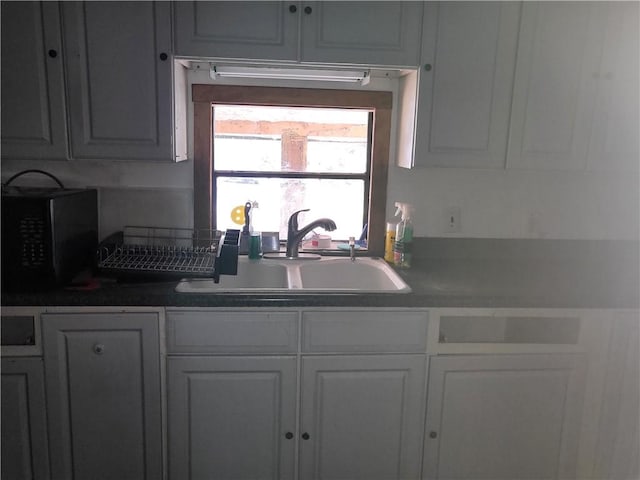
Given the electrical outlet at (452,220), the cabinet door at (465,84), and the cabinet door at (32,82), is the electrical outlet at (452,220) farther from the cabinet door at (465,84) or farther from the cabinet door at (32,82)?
the cabinet door at (32,82)

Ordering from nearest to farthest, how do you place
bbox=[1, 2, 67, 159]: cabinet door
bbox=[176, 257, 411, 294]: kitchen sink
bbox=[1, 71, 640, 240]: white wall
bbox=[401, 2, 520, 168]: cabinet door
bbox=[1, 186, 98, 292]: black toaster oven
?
1. bbox=[1, 186, 98, 292]: black toaster oven
2. bbox=[1, 2, 67, 159]: cabinet door
3. bbox=[401, 2, 520, 168]: cabinet door
4. bbox=[176, 257, 411, 294]: kitchen sink
5. bbox=[1, 71, 640, 240]: white wall

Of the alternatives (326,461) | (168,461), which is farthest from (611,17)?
(168,461)

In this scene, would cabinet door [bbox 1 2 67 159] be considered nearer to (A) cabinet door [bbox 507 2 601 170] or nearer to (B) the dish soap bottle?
(B) the dish soap bottle

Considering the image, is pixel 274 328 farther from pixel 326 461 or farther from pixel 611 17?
pixel 611 17

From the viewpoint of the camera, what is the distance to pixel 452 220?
2.31 m

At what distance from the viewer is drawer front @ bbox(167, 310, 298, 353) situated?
5.57ft

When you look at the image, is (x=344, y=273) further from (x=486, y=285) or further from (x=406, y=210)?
(x=486, y=285)

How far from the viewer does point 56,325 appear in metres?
1.65

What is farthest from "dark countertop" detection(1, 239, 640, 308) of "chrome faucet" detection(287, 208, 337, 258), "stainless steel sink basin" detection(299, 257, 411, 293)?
"chrome faucet" detection(287, 208, 337, 258)

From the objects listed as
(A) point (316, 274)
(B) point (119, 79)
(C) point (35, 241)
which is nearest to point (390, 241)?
(A) point (316, 274)

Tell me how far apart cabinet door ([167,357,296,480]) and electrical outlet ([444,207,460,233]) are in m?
1.00

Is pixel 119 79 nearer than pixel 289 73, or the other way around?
pixel 119 79

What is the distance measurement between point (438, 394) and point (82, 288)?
1271mm

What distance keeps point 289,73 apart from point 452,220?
0.96 metres
